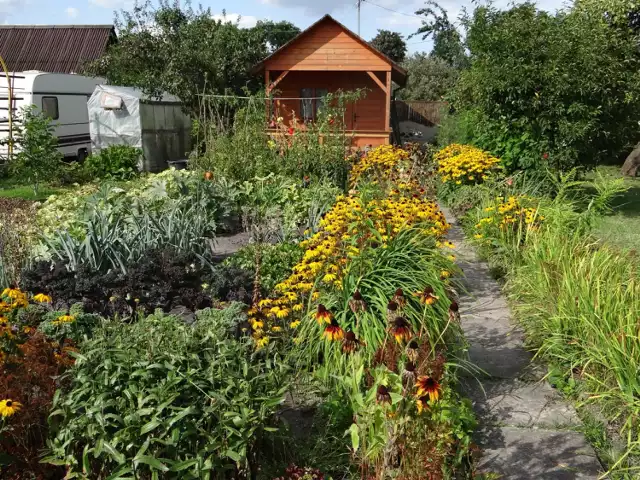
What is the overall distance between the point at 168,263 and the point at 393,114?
2004cm

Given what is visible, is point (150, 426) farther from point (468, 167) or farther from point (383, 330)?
point (468, 167)

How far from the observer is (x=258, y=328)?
11.7 feet

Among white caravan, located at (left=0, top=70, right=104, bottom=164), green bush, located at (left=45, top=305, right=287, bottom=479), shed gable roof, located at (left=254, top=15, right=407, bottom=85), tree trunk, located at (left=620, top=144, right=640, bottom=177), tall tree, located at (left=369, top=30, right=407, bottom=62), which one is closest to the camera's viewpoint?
green bush, located at (left=45, top=305, right=287, bottom=479)

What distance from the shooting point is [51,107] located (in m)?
17.0

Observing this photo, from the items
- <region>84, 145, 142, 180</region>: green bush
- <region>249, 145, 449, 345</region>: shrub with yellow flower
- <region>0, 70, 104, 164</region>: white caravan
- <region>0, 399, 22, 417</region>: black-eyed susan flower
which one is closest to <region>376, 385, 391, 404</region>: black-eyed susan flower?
<region>249, 145, 449, 345</region>: shrub with yellow flower

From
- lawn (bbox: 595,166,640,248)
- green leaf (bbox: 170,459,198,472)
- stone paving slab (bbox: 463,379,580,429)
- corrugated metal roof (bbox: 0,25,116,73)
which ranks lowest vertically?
stone paving slab (bbox: 463,379,580,429)

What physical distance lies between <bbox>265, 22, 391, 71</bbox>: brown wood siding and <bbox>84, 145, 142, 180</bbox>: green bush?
569 centimetres

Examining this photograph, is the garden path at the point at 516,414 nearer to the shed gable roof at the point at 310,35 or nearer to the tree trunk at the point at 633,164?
the tree trunk at the point at 633,164

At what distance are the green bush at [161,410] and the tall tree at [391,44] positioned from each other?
4911 centimetres

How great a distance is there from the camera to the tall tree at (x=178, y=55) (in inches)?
651

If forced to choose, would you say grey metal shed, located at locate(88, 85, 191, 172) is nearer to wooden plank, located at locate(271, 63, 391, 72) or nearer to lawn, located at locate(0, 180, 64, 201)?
lawn, located at locate(0, 180, 64, 201)

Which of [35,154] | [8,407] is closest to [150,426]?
[8,407]

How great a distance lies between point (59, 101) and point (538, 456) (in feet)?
56.6

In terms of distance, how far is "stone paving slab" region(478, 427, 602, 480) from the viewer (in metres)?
2.90
